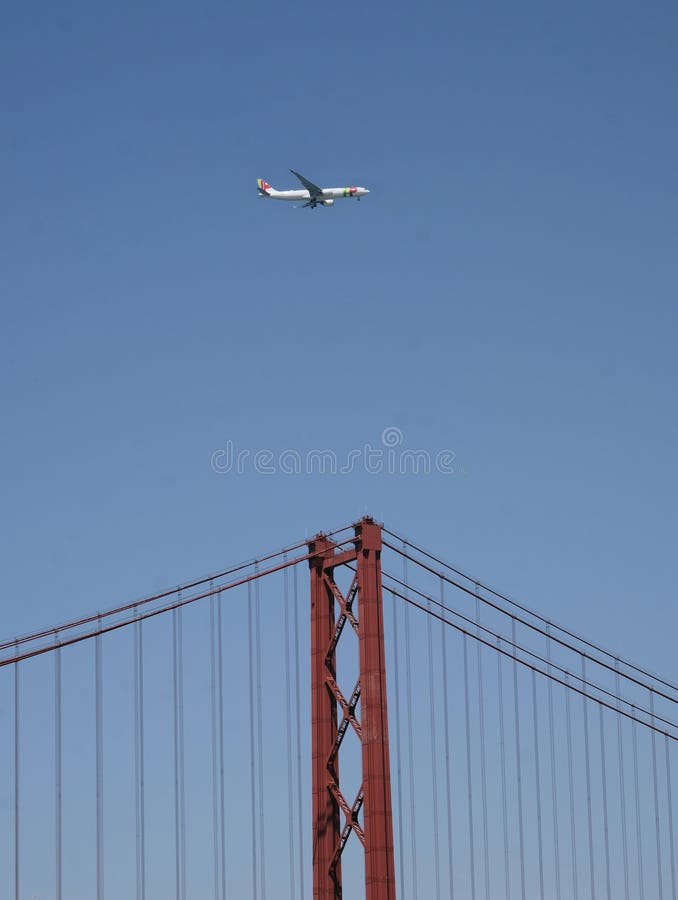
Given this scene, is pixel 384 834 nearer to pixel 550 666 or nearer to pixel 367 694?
pixel 367 694

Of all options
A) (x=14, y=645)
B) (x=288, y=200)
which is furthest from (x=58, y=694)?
(x=288, y=200)

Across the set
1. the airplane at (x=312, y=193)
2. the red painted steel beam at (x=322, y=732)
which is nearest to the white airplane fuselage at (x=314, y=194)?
the airplane at (x=312, y=193)

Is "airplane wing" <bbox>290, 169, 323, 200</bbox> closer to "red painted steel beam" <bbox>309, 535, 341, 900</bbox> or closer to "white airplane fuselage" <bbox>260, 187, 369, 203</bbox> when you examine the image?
"white airplane fuselage" <bbox>260, 187, 369, 203</bbox>

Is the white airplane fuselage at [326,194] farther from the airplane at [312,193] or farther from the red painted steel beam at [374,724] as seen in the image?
the red painted steel beam at [374,724]

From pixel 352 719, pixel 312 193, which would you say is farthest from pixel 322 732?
pixel 312 193

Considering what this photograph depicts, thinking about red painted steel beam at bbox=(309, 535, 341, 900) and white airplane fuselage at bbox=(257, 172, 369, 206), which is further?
white airplane fuselage at bbox=(257, 172, 369, 206)

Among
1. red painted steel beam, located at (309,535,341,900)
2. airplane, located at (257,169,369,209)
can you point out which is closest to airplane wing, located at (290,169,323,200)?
airplane, located at (257,169,369,209)

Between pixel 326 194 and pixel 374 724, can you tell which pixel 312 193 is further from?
pixel 374 724

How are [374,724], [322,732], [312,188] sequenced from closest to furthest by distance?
[374,724]
[322,732]
[312,188]
